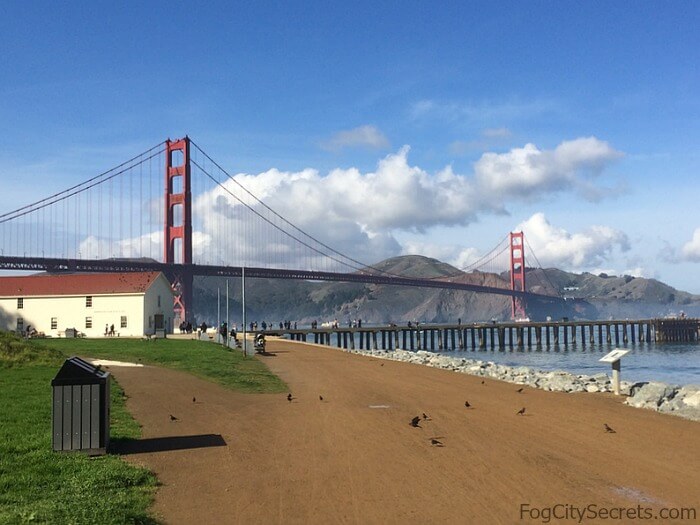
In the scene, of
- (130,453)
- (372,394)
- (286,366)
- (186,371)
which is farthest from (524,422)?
(286,366)

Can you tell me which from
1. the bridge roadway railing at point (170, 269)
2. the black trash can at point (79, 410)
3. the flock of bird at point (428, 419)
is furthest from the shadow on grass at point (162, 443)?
the bridge roadway railing at point (170, 269)

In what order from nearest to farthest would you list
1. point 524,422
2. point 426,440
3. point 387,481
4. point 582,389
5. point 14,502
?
point 14,502, point 387,481, point 426,440, point 524,422, point 582,389

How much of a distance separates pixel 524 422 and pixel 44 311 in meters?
47.4

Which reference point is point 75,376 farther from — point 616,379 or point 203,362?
point 616,379

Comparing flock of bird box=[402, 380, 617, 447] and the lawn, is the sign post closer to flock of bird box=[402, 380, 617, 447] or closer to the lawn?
flock of bird box=[402, 380, 617, 447]

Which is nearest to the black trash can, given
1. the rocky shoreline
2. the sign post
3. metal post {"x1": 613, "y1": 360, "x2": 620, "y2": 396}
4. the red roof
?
the rocky shoreline

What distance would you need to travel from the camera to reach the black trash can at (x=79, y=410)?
10578mm

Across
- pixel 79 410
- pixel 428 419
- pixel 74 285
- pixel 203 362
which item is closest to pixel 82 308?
pixel 74 285

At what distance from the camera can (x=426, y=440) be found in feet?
42.8

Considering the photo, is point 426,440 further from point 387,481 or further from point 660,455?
point 660,455

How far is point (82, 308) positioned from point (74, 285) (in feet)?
9.26

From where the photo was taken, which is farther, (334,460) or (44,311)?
(44,311)

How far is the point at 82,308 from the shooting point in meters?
52.9

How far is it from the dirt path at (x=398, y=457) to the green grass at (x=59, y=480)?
0.43 meters
